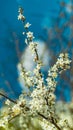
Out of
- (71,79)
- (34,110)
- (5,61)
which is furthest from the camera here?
(71,79)

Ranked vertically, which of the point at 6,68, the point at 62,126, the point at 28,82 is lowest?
the point at 62,126

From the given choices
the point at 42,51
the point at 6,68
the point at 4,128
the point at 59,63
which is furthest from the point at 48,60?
the point at 59,63

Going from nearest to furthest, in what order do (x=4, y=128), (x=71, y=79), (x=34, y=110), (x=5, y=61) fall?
(x=34, y=110) < (x=4, y=128) < (x=5, y=61) < (x=71, y=79)

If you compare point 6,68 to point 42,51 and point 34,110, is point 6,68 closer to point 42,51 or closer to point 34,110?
point 42,51

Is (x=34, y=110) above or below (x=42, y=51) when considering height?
below

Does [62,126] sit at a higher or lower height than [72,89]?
lower

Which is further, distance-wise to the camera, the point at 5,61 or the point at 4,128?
the point at 5,61

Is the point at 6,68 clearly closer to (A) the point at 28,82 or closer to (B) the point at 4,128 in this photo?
(B) the point at 4,128

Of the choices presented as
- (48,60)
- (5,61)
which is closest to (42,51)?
(48,60)

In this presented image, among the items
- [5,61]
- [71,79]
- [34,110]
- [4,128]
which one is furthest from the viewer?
[71,79]
